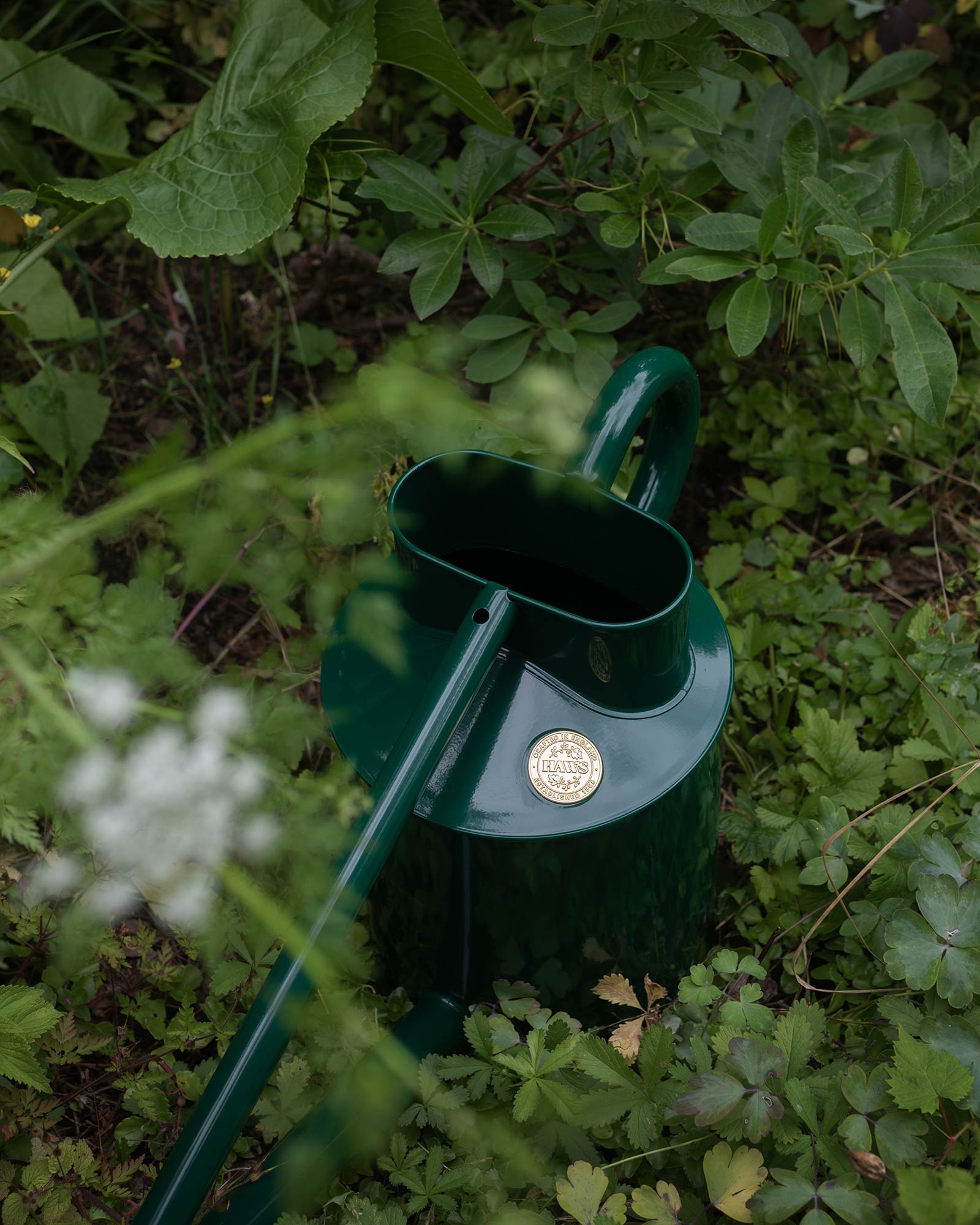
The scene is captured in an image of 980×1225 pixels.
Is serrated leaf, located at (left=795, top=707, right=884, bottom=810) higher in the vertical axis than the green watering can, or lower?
lower

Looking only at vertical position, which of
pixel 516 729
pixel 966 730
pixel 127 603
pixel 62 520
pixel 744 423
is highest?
pixel 62 520

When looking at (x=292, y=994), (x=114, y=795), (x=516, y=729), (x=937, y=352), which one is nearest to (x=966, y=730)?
(x=937, y=352)

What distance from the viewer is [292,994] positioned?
0.88 metres

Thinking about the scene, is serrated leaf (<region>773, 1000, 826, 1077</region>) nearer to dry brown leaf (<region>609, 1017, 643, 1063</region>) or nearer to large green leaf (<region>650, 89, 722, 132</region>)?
dry brown leaf (<region>609, 1017, 643, 1063</region>)

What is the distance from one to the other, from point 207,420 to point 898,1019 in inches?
67.4

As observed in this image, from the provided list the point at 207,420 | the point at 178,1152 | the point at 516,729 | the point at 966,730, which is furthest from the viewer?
the point at 207,420

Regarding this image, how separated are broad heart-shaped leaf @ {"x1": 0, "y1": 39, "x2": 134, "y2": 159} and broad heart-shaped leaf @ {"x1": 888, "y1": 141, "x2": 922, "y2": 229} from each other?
1465 millimetres

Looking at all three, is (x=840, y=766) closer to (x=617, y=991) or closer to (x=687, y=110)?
(x=617, y=991)

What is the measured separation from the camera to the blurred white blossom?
1251 mm

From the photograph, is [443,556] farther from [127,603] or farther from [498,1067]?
[498,1067]

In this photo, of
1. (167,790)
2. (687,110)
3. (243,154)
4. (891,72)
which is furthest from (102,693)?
(891,72)

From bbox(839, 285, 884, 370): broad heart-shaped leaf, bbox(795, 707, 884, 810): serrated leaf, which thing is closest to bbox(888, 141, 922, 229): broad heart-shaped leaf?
bbox(839, 285, 884, 370): broad heart-shaped leaf

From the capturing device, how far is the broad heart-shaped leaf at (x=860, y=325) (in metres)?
1.55

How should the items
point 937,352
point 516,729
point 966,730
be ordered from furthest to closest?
1. point 966,730
2. point 937,352
3. point 516,729
